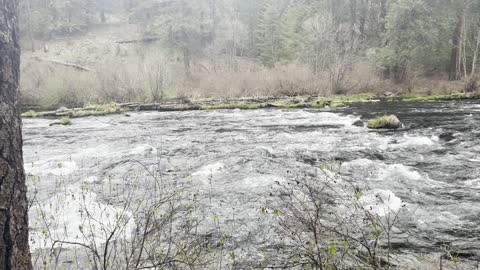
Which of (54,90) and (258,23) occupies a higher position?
(258,23)

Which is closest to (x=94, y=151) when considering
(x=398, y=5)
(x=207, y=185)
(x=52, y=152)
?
(x=52, y=152)

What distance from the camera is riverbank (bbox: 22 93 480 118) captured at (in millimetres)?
26547

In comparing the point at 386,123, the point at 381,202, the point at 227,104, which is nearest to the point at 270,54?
the point at 227,104

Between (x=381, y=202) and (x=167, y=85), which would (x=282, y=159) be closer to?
(x=381, y=202)

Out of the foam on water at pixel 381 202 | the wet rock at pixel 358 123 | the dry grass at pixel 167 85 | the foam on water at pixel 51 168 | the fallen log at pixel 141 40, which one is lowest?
the foam on water at pixel 381 202

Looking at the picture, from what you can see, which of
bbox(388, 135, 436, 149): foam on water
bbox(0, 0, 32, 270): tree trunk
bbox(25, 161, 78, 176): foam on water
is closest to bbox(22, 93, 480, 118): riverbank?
bbox(388, 135, 436, 149): foam on water

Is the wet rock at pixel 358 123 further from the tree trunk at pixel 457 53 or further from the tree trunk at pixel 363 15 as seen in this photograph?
the tree trunk at pixel 363 15

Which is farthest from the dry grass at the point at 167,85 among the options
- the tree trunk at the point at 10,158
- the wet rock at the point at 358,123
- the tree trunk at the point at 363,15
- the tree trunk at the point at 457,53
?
the tree trunk at the point at 10,158

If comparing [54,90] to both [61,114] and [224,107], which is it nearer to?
[61,114]

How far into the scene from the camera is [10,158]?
2281 millimetres

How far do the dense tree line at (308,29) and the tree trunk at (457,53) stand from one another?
10cm

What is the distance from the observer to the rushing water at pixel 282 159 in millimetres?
6277

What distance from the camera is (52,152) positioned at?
41.9 ft

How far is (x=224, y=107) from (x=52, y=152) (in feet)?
54.3
